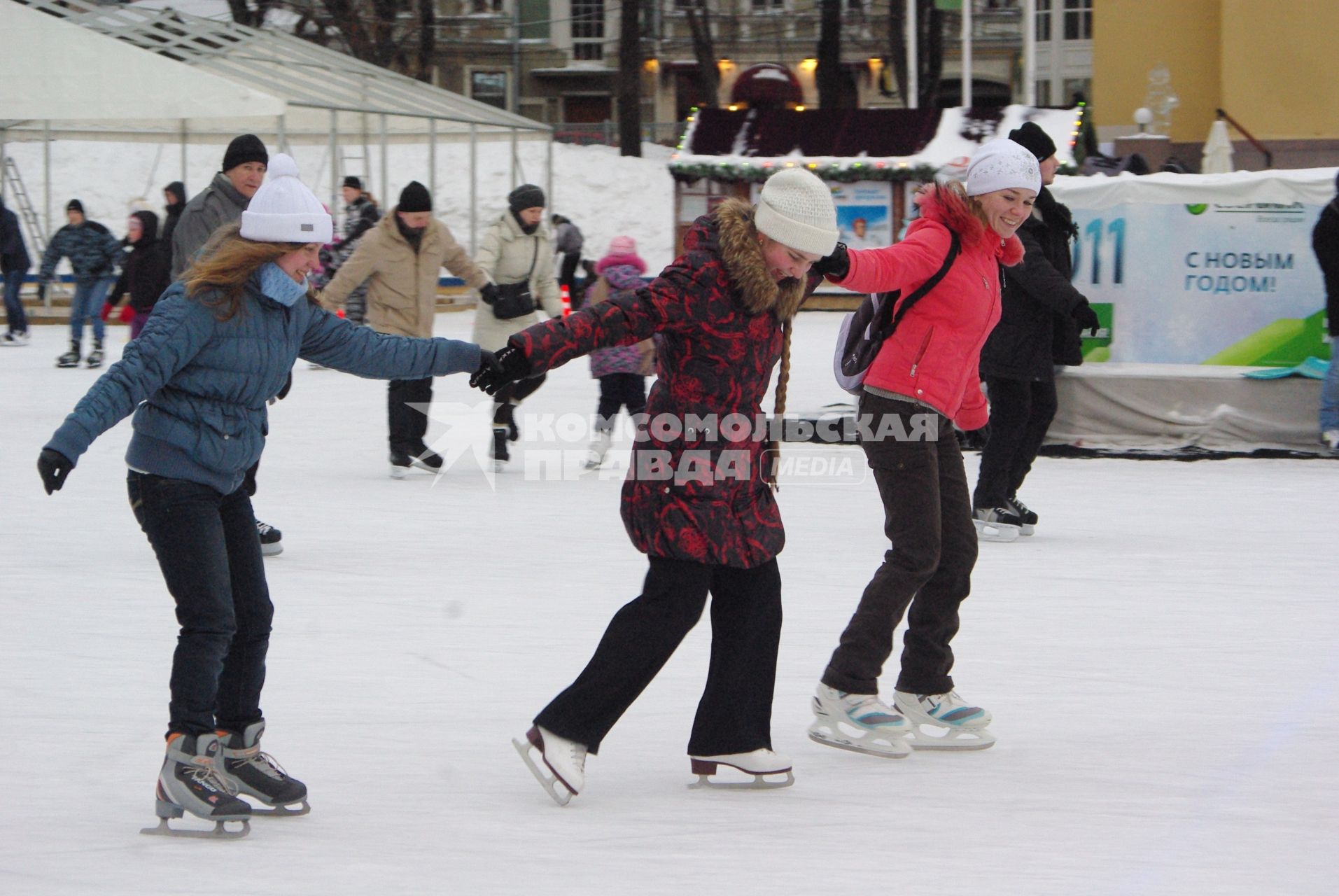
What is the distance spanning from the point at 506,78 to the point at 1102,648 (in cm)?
4436

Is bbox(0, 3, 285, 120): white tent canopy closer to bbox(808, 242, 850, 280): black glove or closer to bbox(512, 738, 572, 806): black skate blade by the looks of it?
bbox(808, 242, 850, 280): black glove

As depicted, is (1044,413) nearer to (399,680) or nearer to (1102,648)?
(1102,648)

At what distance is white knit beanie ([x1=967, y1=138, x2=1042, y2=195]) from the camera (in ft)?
13.9

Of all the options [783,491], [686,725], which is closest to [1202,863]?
[686,725]

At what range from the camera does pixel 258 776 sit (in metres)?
3.59

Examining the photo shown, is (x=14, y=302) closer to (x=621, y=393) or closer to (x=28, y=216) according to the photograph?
(x=28, y=216)

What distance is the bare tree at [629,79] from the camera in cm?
3200

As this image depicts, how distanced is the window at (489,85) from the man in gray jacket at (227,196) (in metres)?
42.2

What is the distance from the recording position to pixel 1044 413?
741 centimetres

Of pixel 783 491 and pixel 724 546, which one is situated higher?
pixel 724 546

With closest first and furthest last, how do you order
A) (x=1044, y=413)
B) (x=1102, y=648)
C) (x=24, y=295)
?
(x=1102, y=648), (x=1044, y=413), (x=24, y=295)

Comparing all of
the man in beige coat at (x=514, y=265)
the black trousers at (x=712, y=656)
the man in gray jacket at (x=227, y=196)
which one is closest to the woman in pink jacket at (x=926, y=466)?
the black trousers at (x=712, y=656)

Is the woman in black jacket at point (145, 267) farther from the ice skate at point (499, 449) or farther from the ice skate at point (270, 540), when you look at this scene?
the ice skate at point (270, 540)

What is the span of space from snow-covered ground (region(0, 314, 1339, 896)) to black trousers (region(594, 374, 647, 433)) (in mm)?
914
